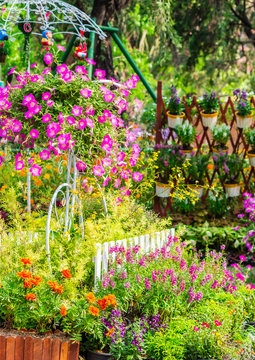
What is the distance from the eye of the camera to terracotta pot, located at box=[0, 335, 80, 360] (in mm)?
2789

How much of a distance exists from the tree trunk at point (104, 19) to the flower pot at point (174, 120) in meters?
2.34

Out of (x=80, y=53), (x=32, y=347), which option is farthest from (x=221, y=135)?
(x=32, y=347)

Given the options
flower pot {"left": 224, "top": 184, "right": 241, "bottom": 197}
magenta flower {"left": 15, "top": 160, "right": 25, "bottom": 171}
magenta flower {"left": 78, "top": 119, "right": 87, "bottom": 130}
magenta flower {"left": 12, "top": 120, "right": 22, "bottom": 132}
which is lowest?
flower pot {"left": 224, "top": 184, "right": 241, "bottom": 197}

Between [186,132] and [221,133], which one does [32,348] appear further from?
[221,133]

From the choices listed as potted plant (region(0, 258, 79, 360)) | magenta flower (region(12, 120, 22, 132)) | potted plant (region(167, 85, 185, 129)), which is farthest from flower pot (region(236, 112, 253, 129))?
potted plant (region(0, 258, 79, 360))

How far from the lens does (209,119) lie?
18.6 feet

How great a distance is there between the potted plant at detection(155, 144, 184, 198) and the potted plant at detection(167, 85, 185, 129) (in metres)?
0.25

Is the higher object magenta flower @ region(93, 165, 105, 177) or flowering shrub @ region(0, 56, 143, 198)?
flowering shrub @ region(0, 56, 143, 198)

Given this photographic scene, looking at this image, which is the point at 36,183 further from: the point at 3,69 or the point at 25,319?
the point at 3,69

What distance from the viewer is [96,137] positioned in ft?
11.5

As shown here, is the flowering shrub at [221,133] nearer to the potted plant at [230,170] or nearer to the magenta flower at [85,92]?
the potted plant at [230,170]

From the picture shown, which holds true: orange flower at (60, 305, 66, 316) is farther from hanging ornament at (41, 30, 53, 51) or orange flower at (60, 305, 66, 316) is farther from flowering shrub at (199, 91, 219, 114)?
flowering shrub at (199, 91, 219, 114)

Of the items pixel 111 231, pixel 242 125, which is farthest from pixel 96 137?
pixel 242 125

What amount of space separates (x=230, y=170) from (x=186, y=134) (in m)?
0.63
